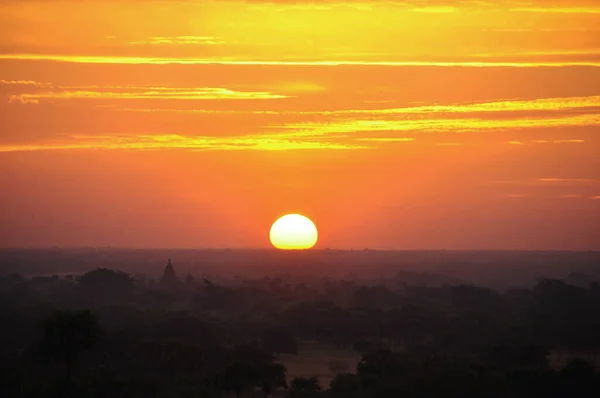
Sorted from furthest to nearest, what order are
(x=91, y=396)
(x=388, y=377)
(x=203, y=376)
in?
(x=203, y=376)
(x=388, y=377)
(x=91, y=396)

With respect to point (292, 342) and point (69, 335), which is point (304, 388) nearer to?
point (69, 335)

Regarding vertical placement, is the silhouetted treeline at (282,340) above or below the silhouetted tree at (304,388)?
above

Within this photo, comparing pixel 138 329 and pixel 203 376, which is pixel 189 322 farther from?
pixel 203 376

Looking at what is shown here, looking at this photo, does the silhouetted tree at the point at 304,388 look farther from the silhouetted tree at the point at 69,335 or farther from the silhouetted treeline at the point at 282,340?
the silhouetted tree at the point at 69,335

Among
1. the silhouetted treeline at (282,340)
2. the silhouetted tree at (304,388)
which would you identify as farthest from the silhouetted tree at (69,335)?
the silhouetted tree at (304,388)

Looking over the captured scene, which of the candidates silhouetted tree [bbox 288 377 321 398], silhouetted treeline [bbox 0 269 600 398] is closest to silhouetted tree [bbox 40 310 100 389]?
silhouetted treeline [bbox 0 269 600 398]

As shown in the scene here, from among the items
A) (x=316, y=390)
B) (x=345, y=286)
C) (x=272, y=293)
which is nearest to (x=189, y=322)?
(x=316, y=390)
